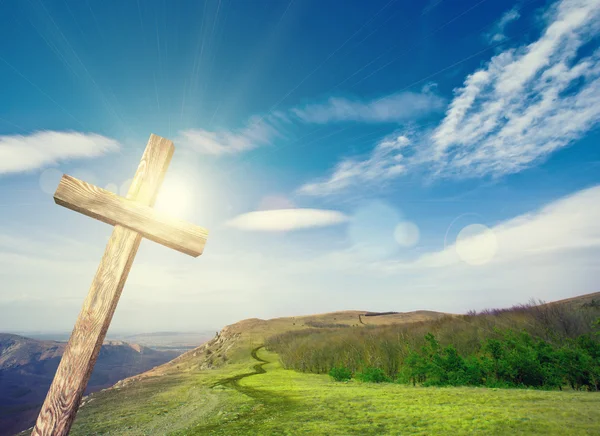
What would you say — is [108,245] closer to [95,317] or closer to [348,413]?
[95,317]

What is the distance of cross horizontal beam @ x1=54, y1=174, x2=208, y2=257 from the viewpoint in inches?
99.2

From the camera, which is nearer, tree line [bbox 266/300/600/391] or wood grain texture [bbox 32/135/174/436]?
wood grain texture [bbox 32/135/174/436]

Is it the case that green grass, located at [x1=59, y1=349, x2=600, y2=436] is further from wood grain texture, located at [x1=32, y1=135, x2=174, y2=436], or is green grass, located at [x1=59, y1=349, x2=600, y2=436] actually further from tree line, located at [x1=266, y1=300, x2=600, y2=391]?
wood grain texture, located at [x1=32, y1=135, x2=174, y2=436]

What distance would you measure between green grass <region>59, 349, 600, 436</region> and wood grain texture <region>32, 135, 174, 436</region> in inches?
114

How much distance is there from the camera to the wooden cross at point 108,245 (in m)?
2.05

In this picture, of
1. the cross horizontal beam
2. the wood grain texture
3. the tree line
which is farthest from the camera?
the tree line

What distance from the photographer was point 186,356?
25.9 metres

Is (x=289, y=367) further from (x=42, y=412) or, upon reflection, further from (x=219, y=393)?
(x=42, y=412)

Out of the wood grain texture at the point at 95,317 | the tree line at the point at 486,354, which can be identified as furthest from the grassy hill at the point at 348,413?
the wood grain texture at the point at 95,317

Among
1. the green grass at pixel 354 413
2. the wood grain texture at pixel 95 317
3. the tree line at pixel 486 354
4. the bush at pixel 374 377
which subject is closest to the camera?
the wood grain texture at pixel 95 317

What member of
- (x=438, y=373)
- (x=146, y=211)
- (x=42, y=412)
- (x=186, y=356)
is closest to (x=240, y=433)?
(x=42, y=412)

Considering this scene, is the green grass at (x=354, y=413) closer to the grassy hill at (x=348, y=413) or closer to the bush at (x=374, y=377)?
the grassy hill at (x=348, y=413)

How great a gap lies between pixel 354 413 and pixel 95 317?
4135 mm

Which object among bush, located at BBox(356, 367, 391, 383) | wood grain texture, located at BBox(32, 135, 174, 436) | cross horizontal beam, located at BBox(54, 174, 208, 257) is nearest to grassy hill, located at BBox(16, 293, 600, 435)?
bush, located at BBox(356, 367, 391, 383)
